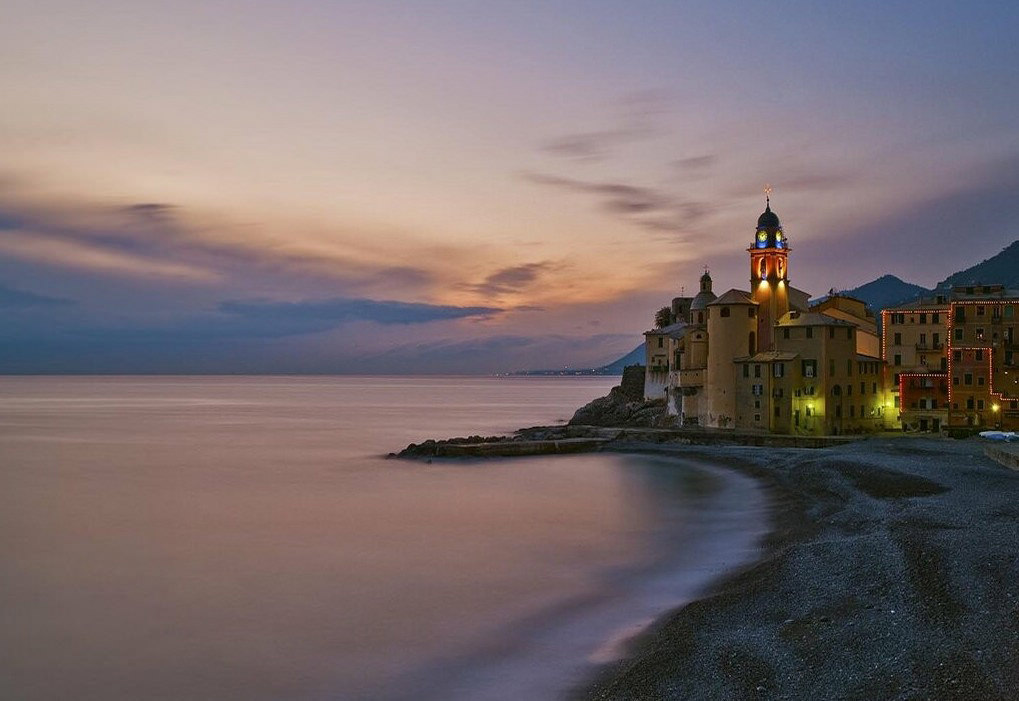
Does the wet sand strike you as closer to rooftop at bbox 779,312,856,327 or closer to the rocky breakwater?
rooftop at bbox 779,312,856,327

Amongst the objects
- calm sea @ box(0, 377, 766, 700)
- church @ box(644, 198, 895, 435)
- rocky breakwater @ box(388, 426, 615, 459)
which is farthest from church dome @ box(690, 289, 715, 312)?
calm sea @ box(0, 377, 766, 700)

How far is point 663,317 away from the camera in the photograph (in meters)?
94.5

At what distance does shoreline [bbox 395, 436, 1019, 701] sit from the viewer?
40.3 ft

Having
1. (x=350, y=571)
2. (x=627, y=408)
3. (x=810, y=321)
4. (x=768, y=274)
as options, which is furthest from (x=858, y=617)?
(x=627, y=408)

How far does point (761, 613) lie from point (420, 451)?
44663 mm

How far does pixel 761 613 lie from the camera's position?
1684 cm

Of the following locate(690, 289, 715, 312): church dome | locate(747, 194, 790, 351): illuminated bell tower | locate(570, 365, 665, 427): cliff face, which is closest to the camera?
locate(747, 194, 790, 351): illuminated bell tower

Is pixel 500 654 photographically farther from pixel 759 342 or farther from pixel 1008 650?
pixel 759 342

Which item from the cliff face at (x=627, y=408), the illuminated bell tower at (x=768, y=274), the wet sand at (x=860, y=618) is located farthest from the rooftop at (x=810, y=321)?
the wet sand at (x=860, y=618)

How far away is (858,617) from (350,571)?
16.0m

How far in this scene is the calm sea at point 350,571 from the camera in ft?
56.0

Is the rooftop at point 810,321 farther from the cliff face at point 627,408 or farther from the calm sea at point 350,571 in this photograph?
the cliff face at point 627,408

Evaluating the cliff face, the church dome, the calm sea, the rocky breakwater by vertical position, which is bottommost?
the calm sea

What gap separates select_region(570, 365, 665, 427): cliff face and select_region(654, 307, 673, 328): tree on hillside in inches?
272
